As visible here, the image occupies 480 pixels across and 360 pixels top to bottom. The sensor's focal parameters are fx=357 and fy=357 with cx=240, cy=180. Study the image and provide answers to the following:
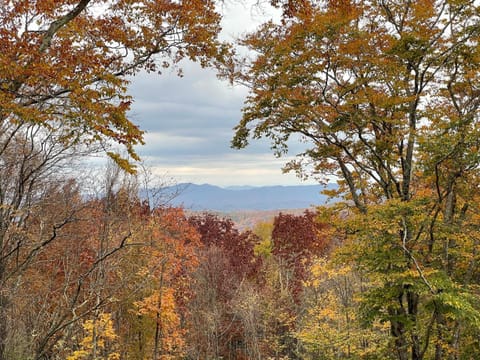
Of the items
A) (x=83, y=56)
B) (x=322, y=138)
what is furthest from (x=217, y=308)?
(x=83, y=56)

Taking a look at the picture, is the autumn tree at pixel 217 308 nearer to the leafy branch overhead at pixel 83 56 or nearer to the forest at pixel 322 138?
the forest at pixel 322 138

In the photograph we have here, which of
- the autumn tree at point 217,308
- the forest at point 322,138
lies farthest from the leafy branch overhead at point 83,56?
the autumn tree at point 217,308

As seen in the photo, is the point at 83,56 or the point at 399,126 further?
the point at 399,126

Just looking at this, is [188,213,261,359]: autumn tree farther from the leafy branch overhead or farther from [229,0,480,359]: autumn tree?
the leafy branch overhead

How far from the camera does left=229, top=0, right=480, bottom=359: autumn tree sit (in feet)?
23.7

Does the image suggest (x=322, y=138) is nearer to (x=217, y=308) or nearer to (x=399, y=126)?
(x=399, y=126)

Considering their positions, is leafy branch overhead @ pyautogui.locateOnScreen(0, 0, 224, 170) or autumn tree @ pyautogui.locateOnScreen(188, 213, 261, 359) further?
autumn tree @ pyautogui.locateOnScreen(188, 213, 261, 359)

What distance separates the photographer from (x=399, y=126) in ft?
29.9

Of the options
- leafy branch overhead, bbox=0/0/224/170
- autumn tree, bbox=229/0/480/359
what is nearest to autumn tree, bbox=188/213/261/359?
autumn tree, bbox=229/0/480/359

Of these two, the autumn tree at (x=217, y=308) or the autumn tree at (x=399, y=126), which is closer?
the autumn tree at (x=399, y=126)

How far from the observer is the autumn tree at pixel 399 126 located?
7.23 m

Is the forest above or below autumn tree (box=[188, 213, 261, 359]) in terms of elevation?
above

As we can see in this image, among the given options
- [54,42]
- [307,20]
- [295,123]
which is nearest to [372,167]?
[295,123]

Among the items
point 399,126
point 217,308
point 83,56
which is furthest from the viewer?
point 217,308
